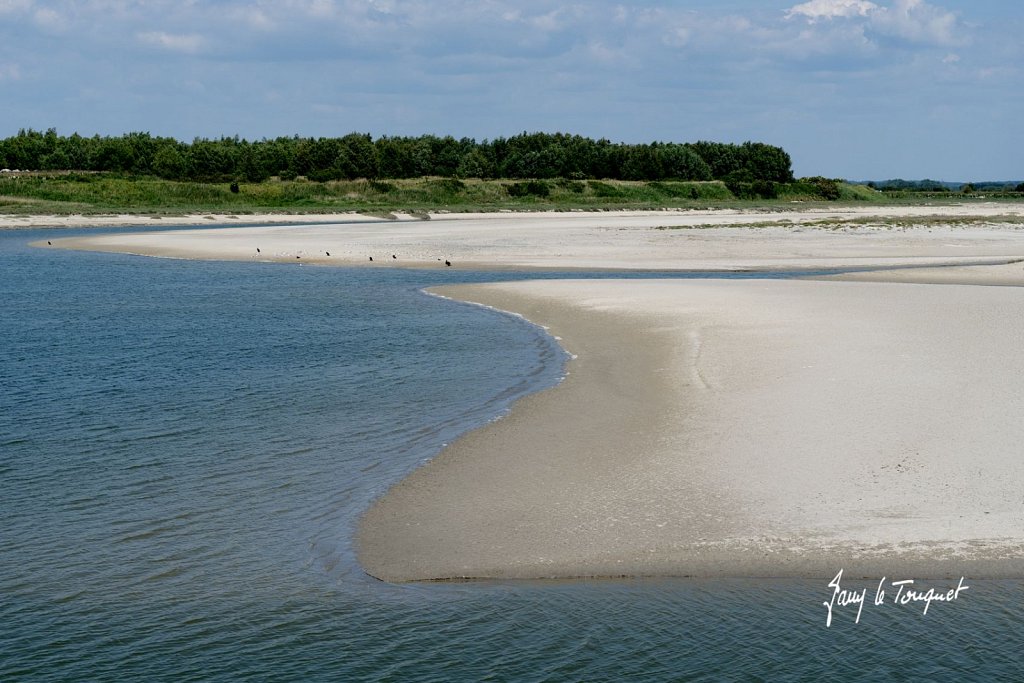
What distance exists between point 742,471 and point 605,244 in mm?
38520

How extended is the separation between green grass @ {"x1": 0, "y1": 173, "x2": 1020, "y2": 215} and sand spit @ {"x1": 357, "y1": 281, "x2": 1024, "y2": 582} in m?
75.3

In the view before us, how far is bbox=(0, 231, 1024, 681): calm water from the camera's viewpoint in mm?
7469

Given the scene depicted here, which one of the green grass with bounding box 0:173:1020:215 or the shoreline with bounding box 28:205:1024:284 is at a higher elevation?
the green grass with bounding box 0:173:1020:215

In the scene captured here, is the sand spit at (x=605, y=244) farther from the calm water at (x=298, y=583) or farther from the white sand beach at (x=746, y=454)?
the calm water at (x=298, y=583)

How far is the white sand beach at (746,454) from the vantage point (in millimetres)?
9023

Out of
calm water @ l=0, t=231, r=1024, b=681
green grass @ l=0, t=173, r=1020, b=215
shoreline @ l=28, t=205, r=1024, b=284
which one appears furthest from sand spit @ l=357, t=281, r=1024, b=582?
green grass @ l=0, t=173, r=1020, b=215

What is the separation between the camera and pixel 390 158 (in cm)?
12738

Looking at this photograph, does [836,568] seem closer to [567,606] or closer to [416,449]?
[567,606]

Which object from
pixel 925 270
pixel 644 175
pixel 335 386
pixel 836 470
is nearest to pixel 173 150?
pixel 644 175

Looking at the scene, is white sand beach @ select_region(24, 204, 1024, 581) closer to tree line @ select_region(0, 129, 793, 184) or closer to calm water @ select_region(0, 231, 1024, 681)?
calm water @ select_region(0, 231, 1024, 681)

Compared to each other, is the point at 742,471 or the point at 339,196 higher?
the point at 339,196
